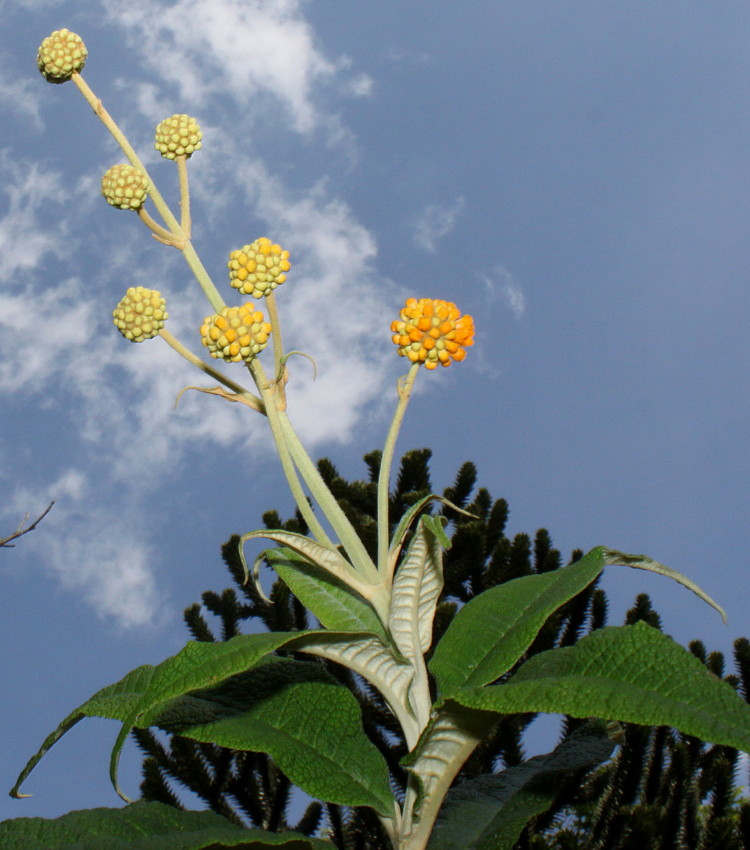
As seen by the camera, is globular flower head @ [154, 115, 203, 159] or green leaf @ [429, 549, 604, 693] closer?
green leaf @ [429, 549, 604, 693]

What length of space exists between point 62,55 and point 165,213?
703 millimetres

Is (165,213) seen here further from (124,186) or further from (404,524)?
Result: (404,524)

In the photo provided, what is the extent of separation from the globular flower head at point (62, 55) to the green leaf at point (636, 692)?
2.39 m

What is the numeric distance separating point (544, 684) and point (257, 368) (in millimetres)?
1220

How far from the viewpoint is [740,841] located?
13.3ft

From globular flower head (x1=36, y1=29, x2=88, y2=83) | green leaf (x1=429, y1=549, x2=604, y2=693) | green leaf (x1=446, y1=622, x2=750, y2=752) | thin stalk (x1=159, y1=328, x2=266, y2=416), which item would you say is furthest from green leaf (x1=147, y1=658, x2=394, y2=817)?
globular flower head (x1=36, y1=29, x2=88, y2=83)

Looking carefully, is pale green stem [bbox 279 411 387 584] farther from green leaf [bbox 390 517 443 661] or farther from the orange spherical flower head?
the orange spherical flower head

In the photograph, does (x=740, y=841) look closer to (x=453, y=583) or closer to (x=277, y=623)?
(x=453, y=583)

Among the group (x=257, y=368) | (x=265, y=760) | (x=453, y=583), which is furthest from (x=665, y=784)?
(x=257, y=368)

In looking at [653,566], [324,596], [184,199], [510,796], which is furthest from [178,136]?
[510,796]

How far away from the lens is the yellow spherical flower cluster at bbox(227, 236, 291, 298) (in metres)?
2.54

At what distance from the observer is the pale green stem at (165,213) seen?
2568 mm

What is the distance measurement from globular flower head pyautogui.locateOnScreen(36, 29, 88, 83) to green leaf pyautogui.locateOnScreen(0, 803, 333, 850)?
2.33m

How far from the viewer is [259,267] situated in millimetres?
2535
